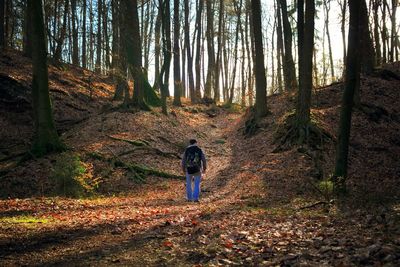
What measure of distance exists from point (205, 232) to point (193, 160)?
199 inches

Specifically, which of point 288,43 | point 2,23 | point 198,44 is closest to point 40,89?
point 2,23

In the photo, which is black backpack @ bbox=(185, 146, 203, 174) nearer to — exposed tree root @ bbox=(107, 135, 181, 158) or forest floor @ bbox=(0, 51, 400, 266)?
forest floor @ bbox=(0, 51, 400, 266)

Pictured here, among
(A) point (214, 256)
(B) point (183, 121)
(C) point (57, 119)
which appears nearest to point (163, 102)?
(B) point (183, 121)

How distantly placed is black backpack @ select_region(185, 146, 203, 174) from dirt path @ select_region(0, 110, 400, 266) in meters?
1.01

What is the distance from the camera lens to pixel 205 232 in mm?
7152

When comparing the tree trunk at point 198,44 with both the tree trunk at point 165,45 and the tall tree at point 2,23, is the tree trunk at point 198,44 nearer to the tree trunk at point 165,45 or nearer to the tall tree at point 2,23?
the tree trunk at point 165,45

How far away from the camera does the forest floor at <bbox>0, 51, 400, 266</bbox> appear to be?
5875mm

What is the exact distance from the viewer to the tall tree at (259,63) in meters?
20.2

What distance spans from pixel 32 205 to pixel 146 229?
442cm

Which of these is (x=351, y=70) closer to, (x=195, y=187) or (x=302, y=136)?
(x=302, y=136)

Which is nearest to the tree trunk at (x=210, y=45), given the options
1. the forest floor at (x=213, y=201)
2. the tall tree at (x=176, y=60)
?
the tall tree at (x=176, y=60)

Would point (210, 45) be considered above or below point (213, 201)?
above

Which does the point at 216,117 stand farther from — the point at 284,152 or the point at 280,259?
the point at 280,259

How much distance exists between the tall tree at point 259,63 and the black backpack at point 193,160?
9.64 m
